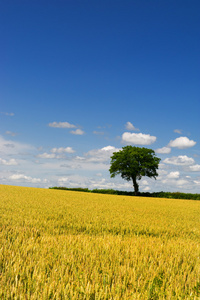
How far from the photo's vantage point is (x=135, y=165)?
49.7m

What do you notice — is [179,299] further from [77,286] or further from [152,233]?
[152,233]

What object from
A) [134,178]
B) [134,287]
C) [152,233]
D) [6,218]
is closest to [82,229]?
[152,233]

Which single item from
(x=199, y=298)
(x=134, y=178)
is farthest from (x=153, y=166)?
(x=199, y=298)

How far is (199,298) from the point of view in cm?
221

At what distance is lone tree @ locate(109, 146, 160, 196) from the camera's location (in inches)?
1978

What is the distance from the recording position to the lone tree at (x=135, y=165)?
165ft

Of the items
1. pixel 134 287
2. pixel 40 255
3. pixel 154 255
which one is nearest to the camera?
pixel 134 287

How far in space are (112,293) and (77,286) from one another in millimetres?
332

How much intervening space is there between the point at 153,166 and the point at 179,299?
50829 millimetres

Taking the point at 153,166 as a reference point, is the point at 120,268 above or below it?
below

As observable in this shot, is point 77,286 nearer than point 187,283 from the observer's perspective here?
Yes

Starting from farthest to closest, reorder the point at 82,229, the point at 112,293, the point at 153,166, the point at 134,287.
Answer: the point at 153,166 → the point at 82,229 → the point at 134,287 → the point at 112,293

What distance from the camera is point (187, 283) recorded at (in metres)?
2.62

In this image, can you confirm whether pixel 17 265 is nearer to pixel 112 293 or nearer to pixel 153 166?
pixel 112 293
